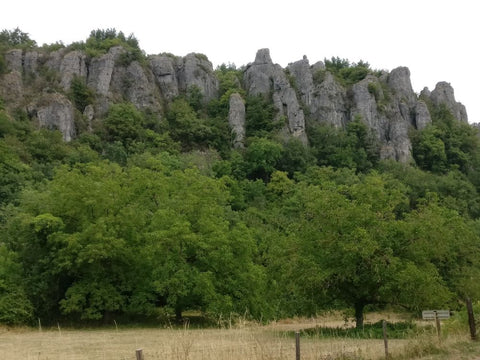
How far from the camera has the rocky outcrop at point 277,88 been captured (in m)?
83.4

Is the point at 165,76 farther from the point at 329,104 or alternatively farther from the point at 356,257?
the point at 356,257

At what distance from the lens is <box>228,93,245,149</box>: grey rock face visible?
80.3 meters

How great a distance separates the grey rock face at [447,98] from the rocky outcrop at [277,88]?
3245 cm

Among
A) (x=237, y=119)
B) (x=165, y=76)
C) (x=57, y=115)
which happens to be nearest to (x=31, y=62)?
(x=57, y=115)

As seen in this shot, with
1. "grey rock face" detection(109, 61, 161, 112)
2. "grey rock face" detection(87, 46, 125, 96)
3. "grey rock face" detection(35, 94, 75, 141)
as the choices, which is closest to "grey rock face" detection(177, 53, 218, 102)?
"grey rock face" detection(109, 61, 161, 112)

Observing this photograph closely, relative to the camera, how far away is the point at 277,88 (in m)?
88.1

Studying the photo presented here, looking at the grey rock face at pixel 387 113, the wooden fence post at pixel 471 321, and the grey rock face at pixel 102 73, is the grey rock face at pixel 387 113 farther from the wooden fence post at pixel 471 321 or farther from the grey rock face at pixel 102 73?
the wooden fence post at pixel 471 321

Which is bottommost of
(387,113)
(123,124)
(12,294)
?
(12,294)

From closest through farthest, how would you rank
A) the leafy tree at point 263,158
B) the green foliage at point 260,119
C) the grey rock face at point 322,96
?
1. the leafy tree at point 263,158
2. the green foliage at point 260,119
3. the grey rock face at point 322,96

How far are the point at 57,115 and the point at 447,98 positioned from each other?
7471cm

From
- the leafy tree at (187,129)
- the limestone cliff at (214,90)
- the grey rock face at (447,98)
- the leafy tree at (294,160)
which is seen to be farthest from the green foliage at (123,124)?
the grey rock face at (447,98)

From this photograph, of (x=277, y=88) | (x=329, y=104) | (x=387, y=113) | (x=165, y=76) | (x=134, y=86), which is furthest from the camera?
(x=387, y=113)

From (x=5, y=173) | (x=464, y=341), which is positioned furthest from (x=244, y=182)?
(x=464, y=341)

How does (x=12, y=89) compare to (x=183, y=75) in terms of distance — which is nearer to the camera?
(x=12, y=89)
